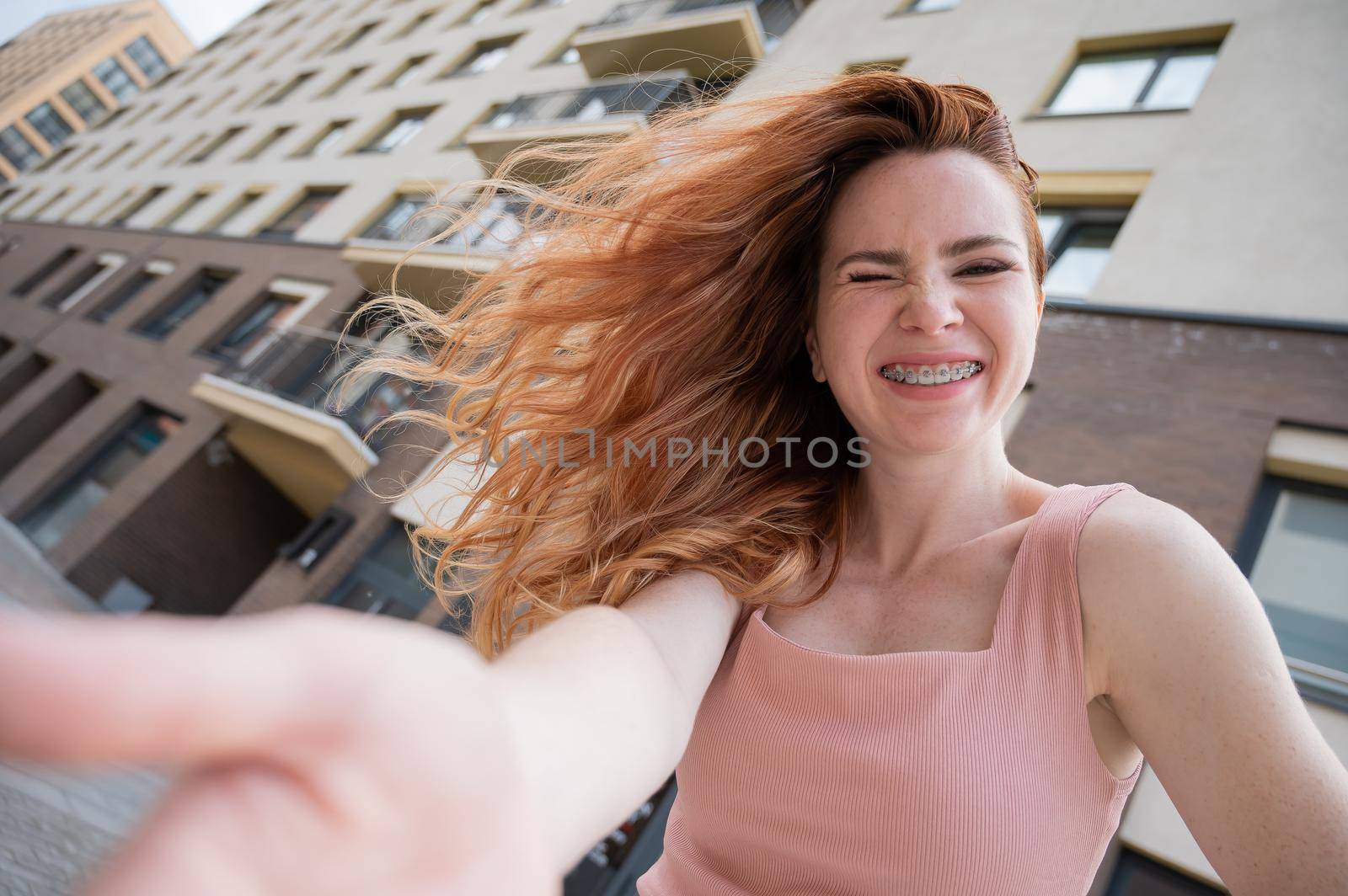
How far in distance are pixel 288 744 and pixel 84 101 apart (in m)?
52.5

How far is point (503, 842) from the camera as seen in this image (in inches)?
22.1

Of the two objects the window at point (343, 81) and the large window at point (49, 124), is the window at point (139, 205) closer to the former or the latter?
the window at point (343, 81)

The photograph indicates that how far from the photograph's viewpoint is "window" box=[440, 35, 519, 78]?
1350 cm

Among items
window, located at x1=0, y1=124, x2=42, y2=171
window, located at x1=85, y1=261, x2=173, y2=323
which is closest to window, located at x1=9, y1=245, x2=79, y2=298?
window, located at x1=85, y1=261, x2=173, y2=323

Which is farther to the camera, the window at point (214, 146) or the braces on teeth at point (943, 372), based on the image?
the window at point (214, 146)

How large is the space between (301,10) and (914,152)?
28.5 meters

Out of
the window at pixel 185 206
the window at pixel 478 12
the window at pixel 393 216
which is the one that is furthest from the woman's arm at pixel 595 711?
the window at pixel 185 206

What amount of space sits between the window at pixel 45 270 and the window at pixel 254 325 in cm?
974

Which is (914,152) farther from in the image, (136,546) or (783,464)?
(136,546)

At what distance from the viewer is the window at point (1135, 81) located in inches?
229

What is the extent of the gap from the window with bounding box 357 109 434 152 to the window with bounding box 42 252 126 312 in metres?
7.16

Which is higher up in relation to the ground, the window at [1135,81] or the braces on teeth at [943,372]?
the braces on teeth at [943,372]

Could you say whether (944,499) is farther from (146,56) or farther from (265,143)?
(146,56)

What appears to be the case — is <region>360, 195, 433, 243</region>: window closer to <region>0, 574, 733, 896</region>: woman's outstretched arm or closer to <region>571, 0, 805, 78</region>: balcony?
<region>571, 0, 805, 78</region>: balcony
